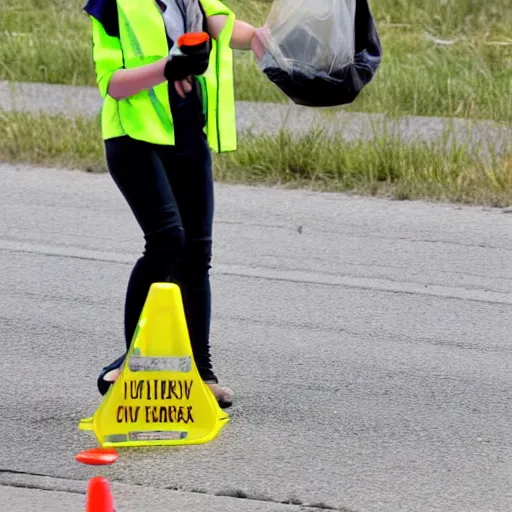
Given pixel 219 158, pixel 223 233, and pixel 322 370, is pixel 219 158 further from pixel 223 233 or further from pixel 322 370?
pixel 322 370

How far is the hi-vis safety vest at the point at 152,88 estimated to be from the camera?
419cm

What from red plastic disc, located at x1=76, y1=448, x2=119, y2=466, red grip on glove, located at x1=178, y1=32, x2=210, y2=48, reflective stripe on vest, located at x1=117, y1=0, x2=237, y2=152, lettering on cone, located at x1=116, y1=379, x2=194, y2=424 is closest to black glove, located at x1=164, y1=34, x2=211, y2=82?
red grip on glove, located at x1=178, y1=32, x2=210, y2=48

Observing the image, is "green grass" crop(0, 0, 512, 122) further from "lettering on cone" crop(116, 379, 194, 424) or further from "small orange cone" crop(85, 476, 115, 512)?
"small orange cone" crop(85, 476, 115, 512)

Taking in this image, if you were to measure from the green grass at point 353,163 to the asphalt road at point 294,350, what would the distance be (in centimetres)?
23

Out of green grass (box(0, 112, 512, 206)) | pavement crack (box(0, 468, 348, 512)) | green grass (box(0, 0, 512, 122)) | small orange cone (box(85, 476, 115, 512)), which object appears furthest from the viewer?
green grass (box(0, 0, 512, 122))

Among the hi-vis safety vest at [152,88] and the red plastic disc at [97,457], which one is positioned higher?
the hi-vis safety vest at [152,88]

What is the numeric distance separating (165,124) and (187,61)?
35cm

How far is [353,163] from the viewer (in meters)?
8.14

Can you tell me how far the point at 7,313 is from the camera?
577cm

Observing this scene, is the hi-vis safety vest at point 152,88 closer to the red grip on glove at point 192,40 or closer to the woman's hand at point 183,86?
the woman's hand at point 183,86

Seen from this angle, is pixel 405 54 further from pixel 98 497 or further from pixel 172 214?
pixel 98 497

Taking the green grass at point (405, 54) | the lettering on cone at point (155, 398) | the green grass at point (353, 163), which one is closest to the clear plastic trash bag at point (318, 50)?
the lettering on cone at point (155, 398)

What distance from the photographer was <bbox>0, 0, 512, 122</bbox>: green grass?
1024 centimetres

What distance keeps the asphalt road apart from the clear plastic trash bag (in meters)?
1.15
